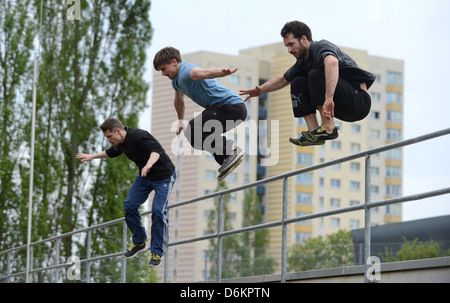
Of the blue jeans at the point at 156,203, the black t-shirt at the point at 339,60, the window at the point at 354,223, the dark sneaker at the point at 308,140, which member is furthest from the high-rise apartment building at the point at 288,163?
the black t-shirt at the point at 339,60

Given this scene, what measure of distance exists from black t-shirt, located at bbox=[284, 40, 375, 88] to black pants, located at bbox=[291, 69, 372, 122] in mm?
60

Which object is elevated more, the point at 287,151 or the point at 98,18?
the point at 287,151

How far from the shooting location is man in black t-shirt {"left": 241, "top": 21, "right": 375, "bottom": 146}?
20.3 ft

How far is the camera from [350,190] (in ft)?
260

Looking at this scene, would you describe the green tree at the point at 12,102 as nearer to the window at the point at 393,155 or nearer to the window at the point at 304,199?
the window at the point at 304,199

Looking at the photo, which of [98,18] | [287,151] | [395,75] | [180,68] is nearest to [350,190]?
[287,151]

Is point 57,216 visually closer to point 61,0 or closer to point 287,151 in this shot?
point 61,0

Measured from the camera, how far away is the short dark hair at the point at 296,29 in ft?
20.8

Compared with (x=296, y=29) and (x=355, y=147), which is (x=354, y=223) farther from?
(x=296, y=29)

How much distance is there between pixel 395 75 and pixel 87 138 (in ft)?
207

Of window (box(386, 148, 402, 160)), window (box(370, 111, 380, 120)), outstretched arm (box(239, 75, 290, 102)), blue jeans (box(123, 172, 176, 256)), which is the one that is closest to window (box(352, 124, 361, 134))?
window (box(370, 111, 380, 120))

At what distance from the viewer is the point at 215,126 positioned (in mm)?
7473

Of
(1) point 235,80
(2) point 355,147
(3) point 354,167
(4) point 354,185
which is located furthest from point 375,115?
(1) point 235,80

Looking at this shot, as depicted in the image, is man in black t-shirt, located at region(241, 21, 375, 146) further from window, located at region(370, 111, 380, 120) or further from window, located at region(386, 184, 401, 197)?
window, located at region(370, 111, 380, 120)
